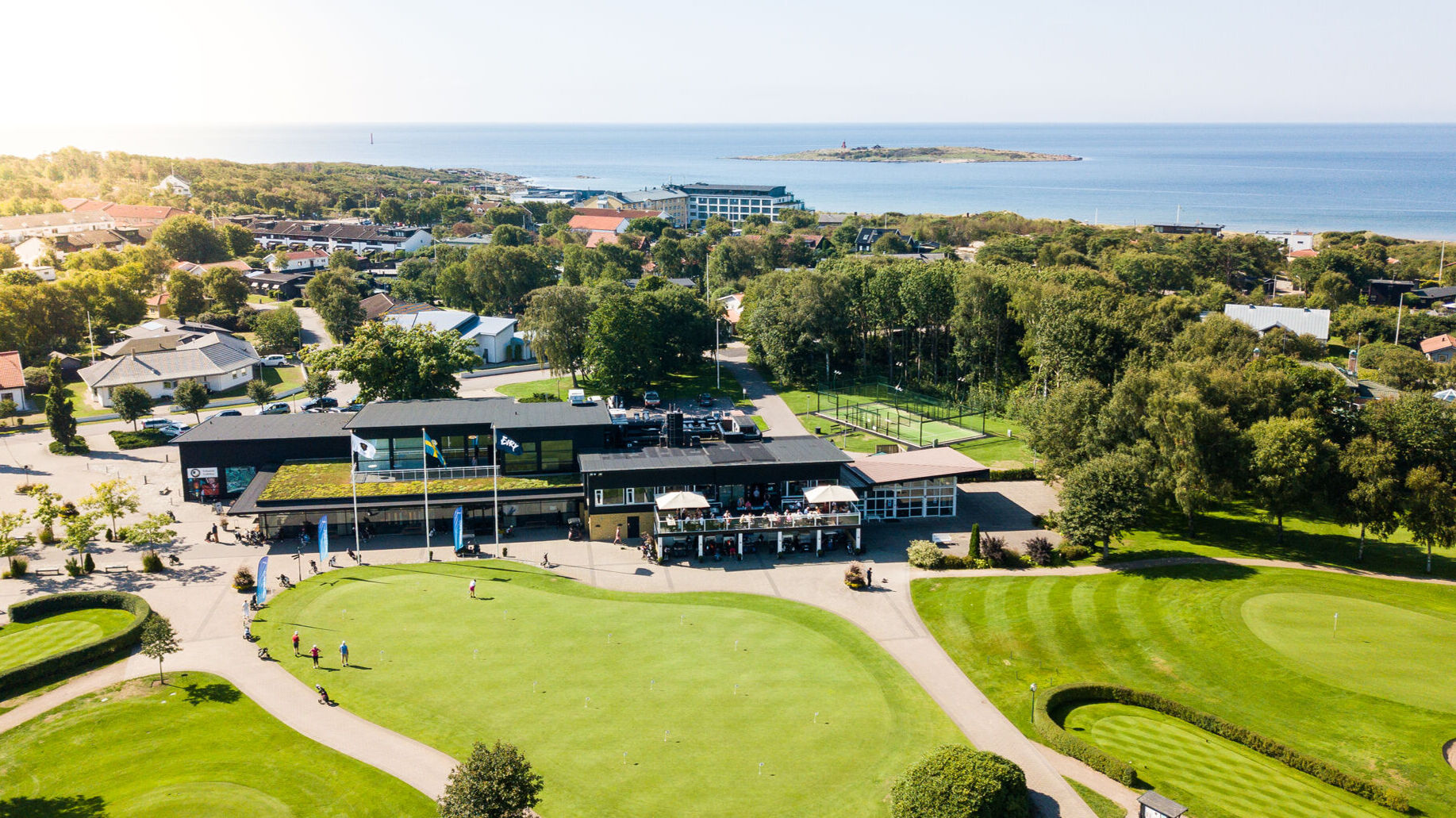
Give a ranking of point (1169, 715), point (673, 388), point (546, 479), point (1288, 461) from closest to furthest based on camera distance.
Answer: point (1169, 715)
point (1288, 461)
point (546, 479)
point (673, 388)

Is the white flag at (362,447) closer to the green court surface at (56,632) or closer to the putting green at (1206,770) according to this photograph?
the green court surface at (56,632)

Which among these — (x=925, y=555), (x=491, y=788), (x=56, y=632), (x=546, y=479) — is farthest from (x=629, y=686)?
(x=56, y=632)

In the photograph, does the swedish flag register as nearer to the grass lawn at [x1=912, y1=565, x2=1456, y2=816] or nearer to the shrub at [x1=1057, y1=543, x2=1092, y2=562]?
the grass lawn at [x1=912, y1=565, x2=1456, y2=816]

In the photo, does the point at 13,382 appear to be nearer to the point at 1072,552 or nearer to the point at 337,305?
the point at 337,305

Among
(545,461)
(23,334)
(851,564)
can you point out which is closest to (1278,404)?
(851,564)

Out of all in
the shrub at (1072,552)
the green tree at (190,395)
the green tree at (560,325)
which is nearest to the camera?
the shrub at (1072,552)

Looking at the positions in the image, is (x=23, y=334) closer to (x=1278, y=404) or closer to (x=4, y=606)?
(x=4, y=606)

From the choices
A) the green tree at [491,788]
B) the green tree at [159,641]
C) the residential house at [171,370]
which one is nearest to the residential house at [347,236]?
the residential house at [171,370]
